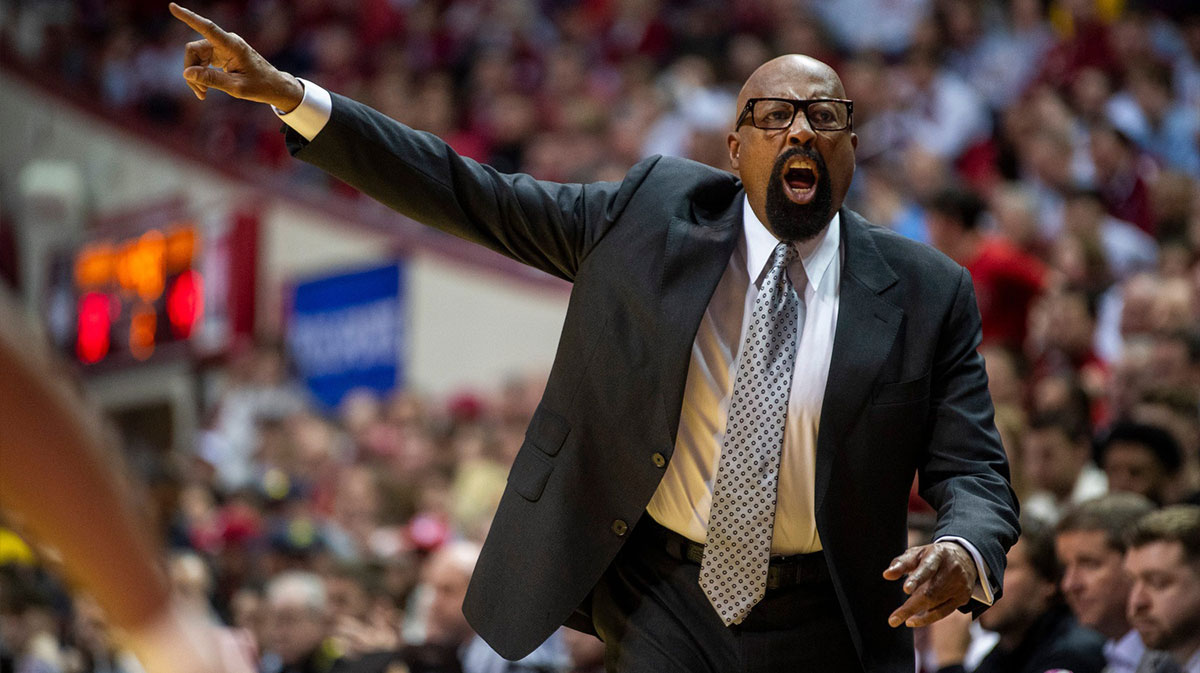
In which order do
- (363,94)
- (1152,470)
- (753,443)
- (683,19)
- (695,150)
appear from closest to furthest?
(753,443)
(1152,470)
(695,150)
(683,19)
(363,94)

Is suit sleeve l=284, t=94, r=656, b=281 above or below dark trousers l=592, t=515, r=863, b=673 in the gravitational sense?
above

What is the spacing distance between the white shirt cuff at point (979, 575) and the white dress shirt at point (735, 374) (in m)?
0.32

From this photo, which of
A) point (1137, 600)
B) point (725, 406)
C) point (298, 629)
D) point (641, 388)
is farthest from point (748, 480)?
point (298, 629)

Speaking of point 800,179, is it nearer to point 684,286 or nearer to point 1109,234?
point 684,286

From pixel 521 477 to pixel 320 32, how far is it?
12994mm

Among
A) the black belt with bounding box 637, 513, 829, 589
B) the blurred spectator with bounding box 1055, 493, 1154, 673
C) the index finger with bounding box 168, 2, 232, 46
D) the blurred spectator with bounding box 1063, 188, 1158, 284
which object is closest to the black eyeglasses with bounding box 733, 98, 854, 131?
the black belt with bounding box 637, 513, 829, 589

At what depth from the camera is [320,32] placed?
15.7 meters

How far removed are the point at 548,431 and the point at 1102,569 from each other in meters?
2.05

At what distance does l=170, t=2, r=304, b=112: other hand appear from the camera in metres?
3.03

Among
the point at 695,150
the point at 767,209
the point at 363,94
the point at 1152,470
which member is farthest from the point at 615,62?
the point at 767,209

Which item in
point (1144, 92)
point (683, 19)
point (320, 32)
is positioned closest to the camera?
point (1144, 92)

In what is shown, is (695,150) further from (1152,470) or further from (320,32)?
(320,32)

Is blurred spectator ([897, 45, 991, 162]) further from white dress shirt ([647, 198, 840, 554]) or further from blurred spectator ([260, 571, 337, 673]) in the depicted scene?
Result: white dress shirt ([647, 198, 840, 554])

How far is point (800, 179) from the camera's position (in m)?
3.35
